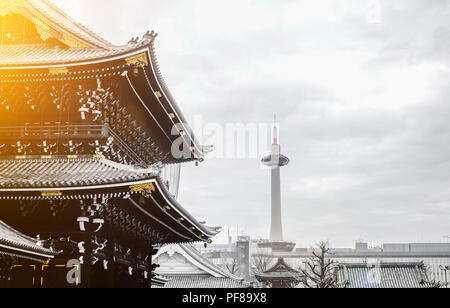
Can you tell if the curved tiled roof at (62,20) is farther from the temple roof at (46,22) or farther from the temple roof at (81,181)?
the temple roof at (81,181)

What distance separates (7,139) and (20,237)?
4023 mm

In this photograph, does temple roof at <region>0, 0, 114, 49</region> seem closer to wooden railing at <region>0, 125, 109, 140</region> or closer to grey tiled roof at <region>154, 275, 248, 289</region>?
wooden railing at <region>0, 125, 109, 140</region>

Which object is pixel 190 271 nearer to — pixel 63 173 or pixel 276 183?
pixel 63 173

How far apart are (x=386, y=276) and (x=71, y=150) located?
4350 cm

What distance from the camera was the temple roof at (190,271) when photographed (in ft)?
142

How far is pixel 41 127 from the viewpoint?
1941 cm

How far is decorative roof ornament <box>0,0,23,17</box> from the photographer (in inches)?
790

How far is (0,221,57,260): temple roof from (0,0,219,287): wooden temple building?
92 millimetres

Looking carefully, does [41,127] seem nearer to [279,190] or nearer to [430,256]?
[430,256]

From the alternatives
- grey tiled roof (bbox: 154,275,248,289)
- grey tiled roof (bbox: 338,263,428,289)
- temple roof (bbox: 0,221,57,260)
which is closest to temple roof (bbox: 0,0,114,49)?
temple roof (bbox: 0,221,57,260)

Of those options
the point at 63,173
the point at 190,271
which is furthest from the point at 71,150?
the point at 190,271

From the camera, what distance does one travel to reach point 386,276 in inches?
2137
